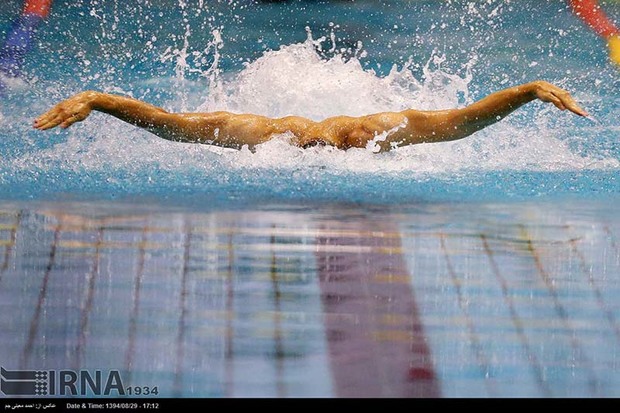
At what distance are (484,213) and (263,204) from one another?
766 millimetres

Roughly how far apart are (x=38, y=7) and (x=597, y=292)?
5.24 meters

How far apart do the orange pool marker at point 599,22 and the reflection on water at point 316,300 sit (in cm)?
365

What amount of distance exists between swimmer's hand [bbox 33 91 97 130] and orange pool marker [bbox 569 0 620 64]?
13.9 feet

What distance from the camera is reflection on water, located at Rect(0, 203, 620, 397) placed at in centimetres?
227

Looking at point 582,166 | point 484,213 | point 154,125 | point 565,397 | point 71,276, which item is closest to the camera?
Answer: point 565,397

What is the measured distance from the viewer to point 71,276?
2.83m

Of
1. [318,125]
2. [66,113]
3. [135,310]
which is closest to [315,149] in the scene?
[318,125]

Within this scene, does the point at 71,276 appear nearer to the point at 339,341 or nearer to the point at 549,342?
the point at 339,341

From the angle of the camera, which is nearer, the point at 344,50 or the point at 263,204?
the point at 263,204

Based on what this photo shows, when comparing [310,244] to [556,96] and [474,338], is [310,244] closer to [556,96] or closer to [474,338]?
[474,338]

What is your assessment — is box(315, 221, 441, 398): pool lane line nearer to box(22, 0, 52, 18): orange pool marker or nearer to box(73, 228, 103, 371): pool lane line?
box(73, 228, 103, 371): pool lane line

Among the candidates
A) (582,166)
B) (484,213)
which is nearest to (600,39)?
(582,166)

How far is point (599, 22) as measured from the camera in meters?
7.11

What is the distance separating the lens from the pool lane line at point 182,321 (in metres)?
2.20
